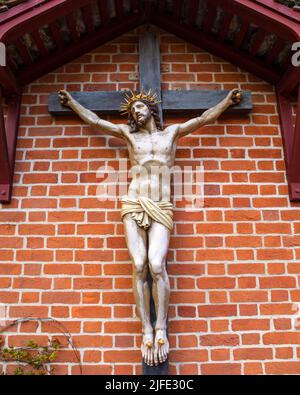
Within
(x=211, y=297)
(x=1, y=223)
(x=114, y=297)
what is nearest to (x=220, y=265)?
(x=211, y=297)

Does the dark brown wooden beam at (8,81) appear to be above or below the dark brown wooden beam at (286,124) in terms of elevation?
above

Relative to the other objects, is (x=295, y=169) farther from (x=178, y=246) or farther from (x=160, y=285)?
(x=160, y=285)

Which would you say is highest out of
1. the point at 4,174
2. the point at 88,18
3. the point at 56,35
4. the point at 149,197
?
the point at 88,18

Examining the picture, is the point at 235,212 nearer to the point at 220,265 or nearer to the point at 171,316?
the point at 220,265

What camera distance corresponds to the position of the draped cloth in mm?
3678

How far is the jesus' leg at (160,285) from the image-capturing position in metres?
3.49

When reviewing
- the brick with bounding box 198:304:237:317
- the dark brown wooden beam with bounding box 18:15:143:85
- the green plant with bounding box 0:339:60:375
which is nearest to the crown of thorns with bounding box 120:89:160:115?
the dark brown wooden beam with bounding box 18:15:143:85

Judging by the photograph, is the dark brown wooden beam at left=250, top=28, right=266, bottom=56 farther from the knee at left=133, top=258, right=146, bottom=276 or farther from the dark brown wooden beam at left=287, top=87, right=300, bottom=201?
the knee at left=133, top=258, right=146, bottom=276

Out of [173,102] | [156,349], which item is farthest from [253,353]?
[173,102]

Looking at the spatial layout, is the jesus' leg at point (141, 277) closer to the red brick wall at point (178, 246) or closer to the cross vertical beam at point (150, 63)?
the red brick wall at point (178, 246)

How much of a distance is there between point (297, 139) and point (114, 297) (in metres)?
1.64

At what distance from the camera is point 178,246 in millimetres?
3928

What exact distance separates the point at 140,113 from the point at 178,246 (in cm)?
95

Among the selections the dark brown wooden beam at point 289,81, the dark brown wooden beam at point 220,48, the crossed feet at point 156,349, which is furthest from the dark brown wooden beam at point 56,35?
the crossed feet at point 156,349
